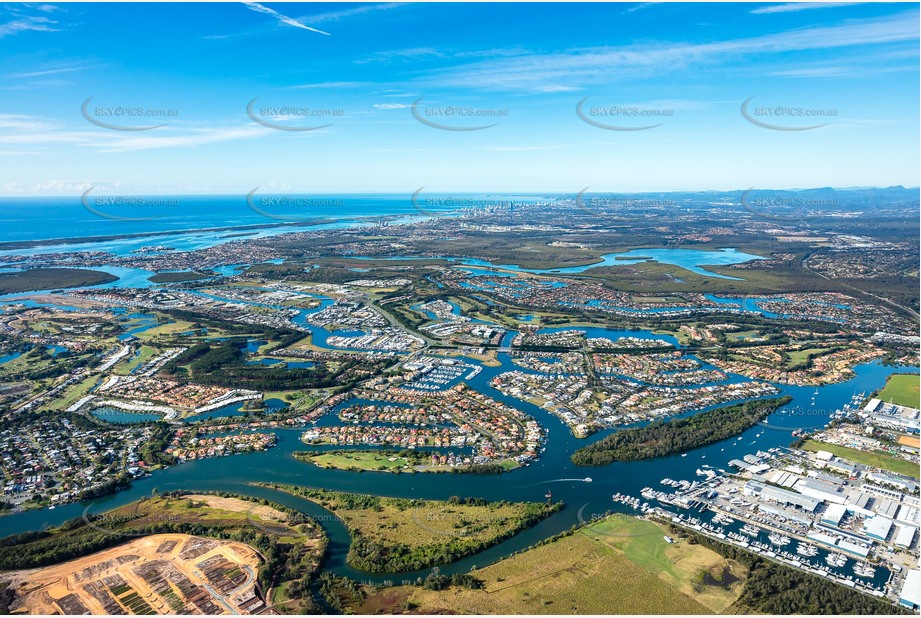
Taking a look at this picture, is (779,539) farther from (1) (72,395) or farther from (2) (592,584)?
(1) (72,395)

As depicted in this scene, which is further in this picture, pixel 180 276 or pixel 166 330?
pixel 180 276

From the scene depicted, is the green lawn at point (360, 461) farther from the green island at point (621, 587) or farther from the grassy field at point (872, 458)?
the grassy field at point (872, 458)

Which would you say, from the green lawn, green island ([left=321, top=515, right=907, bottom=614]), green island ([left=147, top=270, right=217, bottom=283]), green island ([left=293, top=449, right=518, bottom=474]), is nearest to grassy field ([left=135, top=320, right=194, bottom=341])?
green island ([left=147, top=270, right=217, bottom=283])


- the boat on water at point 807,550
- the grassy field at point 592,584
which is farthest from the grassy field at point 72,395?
the boat on water at point 807,550

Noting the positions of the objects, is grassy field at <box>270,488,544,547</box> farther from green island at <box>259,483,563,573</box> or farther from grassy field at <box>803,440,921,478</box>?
grassy field at <box>803,440,921,478</box>

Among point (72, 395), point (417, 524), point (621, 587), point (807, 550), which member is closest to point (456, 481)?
point (417, 524)

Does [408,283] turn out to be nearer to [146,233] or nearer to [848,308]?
[848,308]
